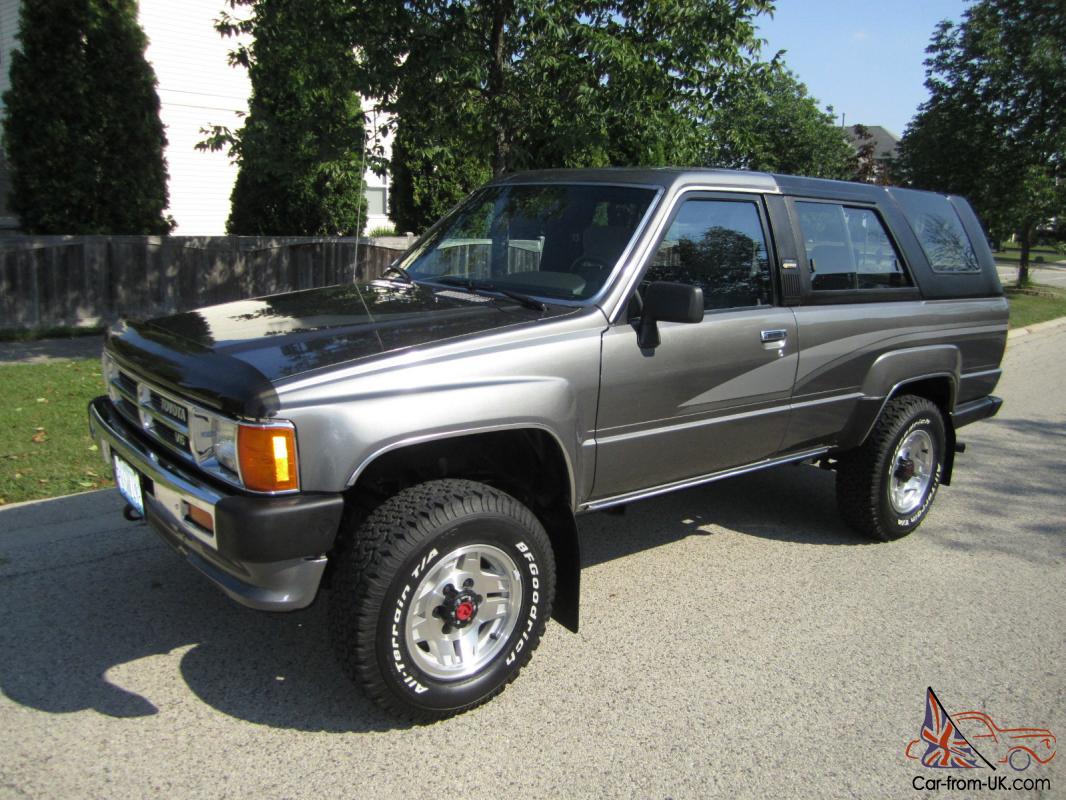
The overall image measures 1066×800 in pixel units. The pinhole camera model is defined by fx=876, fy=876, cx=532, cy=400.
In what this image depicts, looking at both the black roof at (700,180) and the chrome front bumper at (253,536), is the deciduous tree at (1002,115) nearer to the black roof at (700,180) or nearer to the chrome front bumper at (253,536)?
the black roof at (700,180)

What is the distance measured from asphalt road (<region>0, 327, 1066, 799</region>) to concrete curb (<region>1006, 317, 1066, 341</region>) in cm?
1155

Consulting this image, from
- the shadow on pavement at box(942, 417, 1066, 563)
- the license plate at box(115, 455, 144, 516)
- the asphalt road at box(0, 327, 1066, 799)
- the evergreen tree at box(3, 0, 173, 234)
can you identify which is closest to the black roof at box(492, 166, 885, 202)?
the asphalt road at box(0, 327, 1066, 799)

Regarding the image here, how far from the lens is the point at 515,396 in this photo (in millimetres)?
3246

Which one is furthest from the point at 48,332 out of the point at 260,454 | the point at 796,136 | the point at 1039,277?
the point at 1039,277

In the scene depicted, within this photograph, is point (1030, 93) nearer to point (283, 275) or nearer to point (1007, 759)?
point (283, 275)

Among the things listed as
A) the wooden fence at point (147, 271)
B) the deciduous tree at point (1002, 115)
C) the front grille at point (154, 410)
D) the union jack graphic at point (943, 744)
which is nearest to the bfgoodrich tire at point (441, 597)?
the front grille at point (154, 410)

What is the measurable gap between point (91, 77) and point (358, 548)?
31.8ft

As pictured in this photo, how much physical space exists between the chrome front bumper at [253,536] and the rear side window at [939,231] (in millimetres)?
3905

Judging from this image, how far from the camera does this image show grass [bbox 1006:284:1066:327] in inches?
677

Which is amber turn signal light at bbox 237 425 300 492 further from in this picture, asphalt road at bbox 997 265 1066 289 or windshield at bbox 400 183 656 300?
asphalt road at bbox 997 265 1066 289

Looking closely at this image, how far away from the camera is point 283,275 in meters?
11.8

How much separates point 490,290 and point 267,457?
158 cm

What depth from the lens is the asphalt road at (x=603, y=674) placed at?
9.61ft

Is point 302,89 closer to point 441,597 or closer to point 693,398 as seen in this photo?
point 693,398
